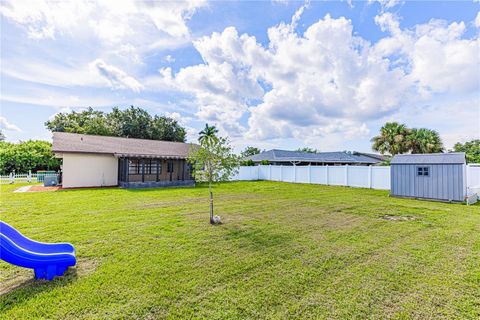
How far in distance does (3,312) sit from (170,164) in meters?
16.9

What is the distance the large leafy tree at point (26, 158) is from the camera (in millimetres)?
19312

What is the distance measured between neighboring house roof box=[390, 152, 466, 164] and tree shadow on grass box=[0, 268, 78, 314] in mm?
13989

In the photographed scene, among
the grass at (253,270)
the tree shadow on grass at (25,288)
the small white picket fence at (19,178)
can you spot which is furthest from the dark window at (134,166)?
the tree shadow on grass at (25,288)

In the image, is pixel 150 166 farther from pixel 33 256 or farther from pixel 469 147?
pixel 469 147

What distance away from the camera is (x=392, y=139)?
2231cm

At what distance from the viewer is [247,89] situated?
1731cm

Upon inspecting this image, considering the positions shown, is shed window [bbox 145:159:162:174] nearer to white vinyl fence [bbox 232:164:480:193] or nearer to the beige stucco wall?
the beige stucco wall

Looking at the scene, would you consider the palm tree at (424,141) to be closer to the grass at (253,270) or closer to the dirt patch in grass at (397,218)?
the grass at (253,270)

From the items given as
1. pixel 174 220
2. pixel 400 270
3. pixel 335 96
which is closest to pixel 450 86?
pixel 335 96

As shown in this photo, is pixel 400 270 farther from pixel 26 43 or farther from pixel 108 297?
pixel 26 43

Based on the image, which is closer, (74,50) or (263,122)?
(74,50)

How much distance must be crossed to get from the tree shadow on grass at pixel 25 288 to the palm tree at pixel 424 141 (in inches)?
1027

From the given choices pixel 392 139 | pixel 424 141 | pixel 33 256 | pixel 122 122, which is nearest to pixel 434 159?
pixel 424 141

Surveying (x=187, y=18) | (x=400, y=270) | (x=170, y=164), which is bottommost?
(x=400, y=270)
